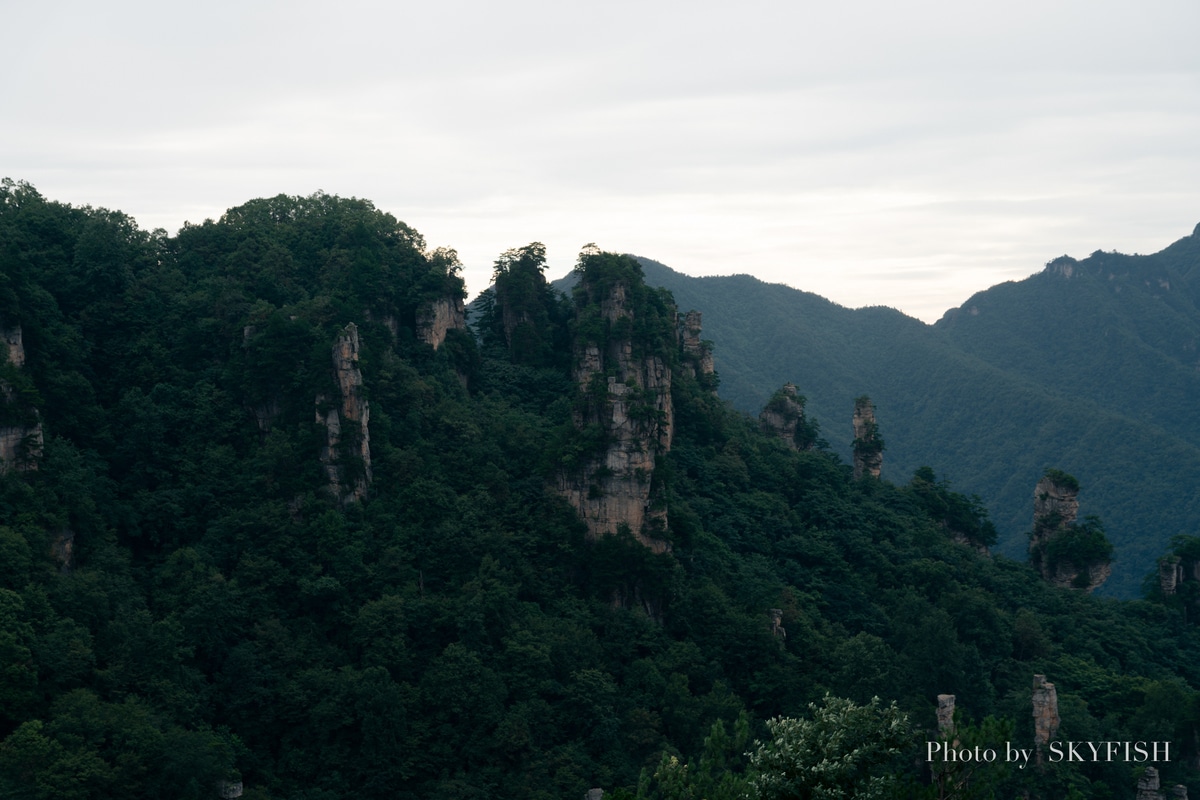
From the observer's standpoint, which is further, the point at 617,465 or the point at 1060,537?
the point at 1060,537

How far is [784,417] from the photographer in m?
65.1

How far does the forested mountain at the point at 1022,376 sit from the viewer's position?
111500 mm

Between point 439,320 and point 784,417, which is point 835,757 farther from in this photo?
point 784,417

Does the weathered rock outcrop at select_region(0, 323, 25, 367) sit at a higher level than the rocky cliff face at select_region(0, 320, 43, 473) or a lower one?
higher

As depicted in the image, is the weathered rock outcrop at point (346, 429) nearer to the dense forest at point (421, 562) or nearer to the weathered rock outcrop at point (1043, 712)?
the dense forest at point (421, 562)

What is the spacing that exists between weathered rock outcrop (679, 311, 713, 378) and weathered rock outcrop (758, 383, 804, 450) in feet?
15.4

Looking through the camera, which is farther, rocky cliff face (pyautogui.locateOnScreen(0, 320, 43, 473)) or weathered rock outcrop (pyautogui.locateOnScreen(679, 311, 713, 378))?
weathered rock outcrop (pyautogui.locateOnScreen(679, 311, 713, 378))

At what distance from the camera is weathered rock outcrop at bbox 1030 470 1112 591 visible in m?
61.1

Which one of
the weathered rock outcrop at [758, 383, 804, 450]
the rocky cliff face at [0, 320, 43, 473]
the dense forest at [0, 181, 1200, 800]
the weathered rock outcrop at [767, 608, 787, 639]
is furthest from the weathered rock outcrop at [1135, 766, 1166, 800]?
the rocky cliff face at [0, 320, 43, 473]

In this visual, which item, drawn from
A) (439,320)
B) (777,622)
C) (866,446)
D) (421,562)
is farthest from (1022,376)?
(421,562)

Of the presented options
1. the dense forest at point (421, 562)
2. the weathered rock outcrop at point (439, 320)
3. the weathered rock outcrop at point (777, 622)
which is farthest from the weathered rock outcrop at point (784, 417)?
the weathered rock outcrop at point (439, 320)

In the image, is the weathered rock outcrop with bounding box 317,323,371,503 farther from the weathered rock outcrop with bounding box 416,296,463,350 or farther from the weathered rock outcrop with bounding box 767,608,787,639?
the weathered rock outcrop with bounding box 767,608,787,639

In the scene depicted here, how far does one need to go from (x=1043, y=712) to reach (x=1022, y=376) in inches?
4765

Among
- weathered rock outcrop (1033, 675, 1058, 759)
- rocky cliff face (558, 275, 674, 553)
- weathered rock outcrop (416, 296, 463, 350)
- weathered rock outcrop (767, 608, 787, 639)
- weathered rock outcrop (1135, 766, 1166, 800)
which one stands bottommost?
weathered rock outcrop (1135, 766, 1166, 800)
